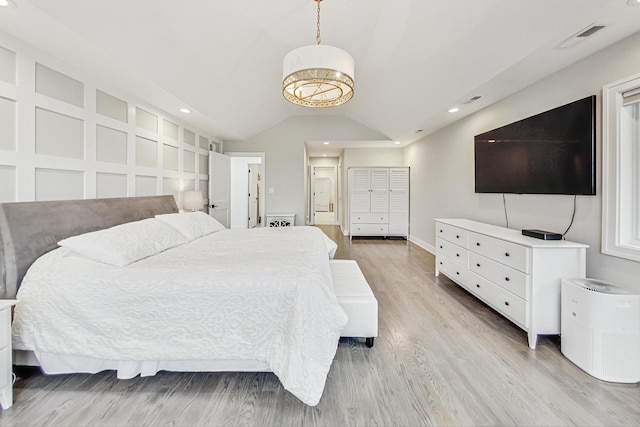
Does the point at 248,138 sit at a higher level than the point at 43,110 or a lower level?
higher

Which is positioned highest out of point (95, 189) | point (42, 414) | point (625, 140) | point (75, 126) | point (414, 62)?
point (414, 62)

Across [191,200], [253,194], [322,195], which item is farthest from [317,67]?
[322,195]

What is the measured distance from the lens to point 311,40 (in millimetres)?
3010

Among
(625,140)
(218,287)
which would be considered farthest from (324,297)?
(625,140)

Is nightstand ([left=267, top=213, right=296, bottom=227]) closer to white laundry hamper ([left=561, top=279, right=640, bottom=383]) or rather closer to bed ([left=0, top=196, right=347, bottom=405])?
bed ([left=0, top=196, right=347, bottom=405])

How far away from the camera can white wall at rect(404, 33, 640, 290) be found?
6.43ft

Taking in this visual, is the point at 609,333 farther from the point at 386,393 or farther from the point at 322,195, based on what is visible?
the point at 322,195

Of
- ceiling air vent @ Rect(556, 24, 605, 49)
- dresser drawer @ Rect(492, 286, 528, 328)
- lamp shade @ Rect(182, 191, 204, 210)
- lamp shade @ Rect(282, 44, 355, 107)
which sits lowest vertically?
dresser drawer @ Rect(492, 286, 528, 328)

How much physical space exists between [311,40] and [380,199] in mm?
3868

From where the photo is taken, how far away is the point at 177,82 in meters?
2.88

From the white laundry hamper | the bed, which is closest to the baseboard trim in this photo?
the white laundry hamper

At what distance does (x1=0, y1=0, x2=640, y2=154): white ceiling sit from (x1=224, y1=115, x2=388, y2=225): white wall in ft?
6.44

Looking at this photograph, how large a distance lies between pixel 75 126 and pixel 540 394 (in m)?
3.79

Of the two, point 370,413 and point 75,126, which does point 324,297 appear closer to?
point 370,413
